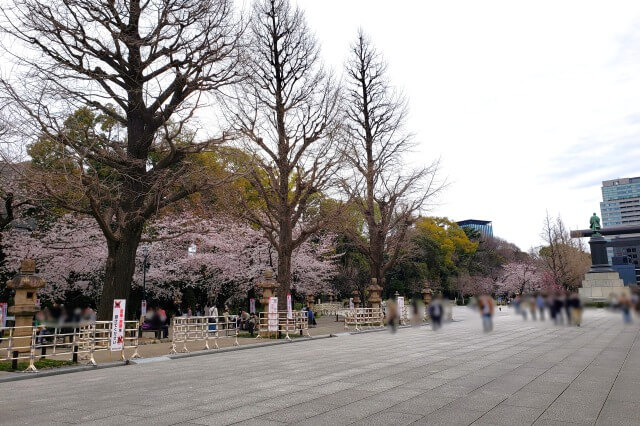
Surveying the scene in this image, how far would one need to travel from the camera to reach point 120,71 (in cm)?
1478

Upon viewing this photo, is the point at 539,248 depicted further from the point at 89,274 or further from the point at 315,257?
the point at 315,257

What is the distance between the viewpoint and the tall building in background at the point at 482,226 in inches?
78.8

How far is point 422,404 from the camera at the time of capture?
7.13 metres

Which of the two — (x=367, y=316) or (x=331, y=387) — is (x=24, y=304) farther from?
(x=367, y=316)

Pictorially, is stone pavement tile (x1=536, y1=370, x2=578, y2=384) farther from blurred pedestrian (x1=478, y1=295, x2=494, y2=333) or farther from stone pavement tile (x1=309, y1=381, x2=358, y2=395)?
blurred pedestrian (x1=478, y1=295, x2=494, y2=333)

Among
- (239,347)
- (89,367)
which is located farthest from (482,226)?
(239,347)

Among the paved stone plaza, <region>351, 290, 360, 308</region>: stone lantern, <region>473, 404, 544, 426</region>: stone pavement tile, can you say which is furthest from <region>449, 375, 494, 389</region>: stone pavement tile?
<region>351, 290, 360, 308</region>: stone lantern

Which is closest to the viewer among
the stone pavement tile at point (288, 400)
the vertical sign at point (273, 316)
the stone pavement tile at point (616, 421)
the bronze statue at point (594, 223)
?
the bronze statue at point (594, 223)

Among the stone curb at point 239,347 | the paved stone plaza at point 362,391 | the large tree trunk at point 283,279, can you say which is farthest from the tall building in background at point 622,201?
the large tree trunk at point 283,279

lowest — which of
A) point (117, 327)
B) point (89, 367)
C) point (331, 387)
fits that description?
point (89, 367)

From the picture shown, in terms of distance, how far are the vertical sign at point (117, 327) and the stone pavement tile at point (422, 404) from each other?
986cm

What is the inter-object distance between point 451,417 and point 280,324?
15.9 m

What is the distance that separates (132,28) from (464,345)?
14989 millimetres

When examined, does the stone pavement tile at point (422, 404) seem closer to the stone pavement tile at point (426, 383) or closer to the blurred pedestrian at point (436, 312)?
the stone pavement tile at point (426, 383)
